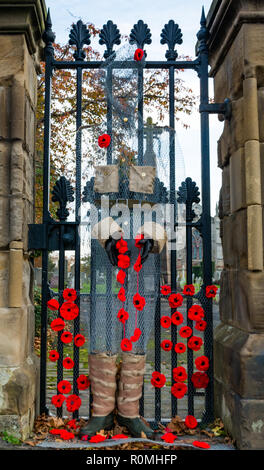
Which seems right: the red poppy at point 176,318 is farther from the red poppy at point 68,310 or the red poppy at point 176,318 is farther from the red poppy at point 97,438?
the red poppy at point 97,438

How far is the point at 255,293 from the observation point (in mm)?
2420

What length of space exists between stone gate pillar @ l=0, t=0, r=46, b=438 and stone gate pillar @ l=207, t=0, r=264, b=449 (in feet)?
4.33

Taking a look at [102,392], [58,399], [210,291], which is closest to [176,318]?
[210,291]

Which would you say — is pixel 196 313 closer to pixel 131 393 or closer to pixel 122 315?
pixel 122 315

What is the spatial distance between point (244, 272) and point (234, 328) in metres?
0.45

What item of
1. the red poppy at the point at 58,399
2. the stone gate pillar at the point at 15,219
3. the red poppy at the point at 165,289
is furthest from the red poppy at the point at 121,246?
the red poppy at the point at 58,399

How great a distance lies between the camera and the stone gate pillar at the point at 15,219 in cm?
255

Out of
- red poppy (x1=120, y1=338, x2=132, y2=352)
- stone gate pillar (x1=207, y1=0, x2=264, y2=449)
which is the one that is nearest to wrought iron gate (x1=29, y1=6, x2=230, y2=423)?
stone gate pillar (x1=207, y1=0, x2=264, y2=449)

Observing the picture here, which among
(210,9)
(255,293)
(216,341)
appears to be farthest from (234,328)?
(210,9)

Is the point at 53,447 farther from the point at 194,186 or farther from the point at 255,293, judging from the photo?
the point at 194,186

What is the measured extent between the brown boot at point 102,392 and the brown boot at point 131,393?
0.06 m

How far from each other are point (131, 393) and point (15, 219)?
54.3 inches

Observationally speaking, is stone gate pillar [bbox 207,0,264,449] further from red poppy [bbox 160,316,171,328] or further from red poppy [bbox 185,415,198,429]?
red poppy [bbox 160,316,171,328]
